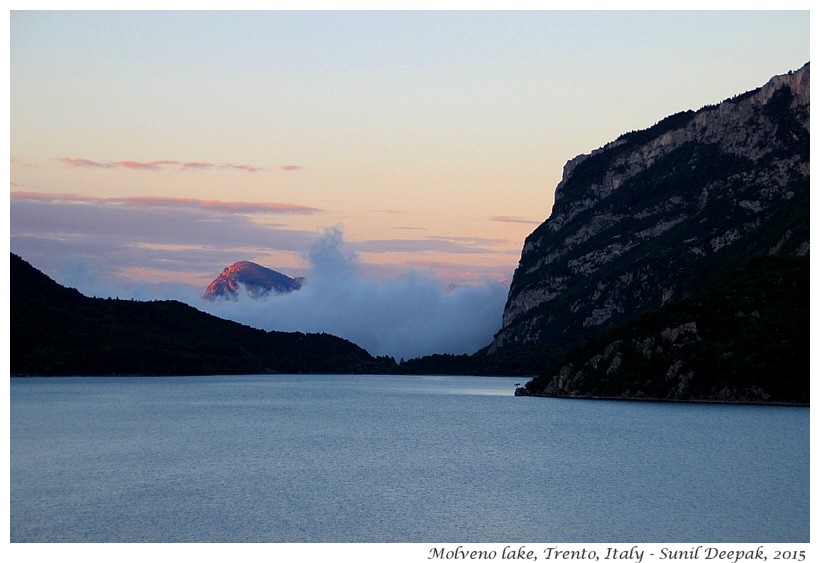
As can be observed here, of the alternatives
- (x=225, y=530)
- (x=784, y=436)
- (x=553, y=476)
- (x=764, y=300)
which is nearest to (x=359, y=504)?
(x=225, y=530)

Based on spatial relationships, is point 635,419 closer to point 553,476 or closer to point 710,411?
point 710,411

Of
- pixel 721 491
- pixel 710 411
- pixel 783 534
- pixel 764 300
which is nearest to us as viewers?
pixel 783 534

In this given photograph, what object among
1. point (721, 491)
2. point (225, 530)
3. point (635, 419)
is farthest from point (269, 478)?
point (635, 419)

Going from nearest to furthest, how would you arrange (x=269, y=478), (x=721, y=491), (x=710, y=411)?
(x=721, y=491) → (x=269, y=478) → (x=710, y=411)

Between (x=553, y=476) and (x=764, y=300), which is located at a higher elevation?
(x=764, y=300)
